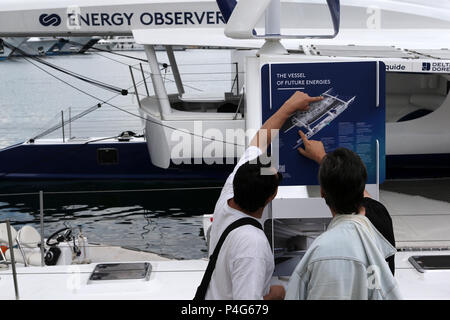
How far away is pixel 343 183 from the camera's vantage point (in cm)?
212

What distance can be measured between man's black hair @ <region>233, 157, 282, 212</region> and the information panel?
931 mm

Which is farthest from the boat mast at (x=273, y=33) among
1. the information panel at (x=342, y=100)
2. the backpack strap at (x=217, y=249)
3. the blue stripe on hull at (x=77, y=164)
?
the blue stripe on hull at (x=77, y=164)

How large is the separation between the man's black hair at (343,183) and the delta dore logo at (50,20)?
9875mm

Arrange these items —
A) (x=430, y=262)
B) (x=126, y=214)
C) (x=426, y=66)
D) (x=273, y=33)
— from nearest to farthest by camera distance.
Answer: (x=430, y=262)
(x=273, y=33)
(x=426, y=66)
(x=126, y=214)

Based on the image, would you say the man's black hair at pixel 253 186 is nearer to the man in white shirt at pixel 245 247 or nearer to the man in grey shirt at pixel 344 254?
the man in white shirt at pixel 245 247

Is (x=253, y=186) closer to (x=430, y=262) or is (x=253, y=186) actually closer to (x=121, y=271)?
(x=121, y=271)

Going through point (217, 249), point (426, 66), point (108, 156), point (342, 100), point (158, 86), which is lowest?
point (108, 156)

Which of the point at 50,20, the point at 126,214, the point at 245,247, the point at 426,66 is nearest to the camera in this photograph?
the point at 245,247

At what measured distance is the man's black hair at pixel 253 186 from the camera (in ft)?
7.85

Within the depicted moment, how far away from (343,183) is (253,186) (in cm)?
39

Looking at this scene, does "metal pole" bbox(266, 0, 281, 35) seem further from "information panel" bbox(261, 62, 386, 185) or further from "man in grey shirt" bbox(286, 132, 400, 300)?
"man in grey shirt" bbox(286, 132, 400, 300)

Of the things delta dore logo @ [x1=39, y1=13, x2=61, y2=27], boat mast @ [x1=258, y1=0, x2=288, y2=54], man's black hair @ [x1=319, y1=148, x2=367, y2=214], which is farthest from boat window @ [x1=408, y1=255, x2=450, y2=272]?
delta dore logo @ [x1=39, y1=13, x2=61, y2=27]

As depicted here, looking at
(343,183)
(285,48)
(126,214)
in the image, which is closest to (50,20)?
(126,214)

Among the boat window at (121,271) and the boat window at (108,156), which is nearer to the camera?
the boat window at (121,271)
